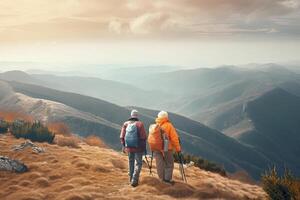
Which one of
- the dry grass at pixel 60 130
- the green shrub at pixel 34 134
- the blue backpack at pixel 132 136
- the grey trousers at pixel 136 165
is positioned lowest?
the dry grass at pixel 60 130

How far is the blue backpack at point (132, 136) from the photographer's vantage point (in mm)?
18922

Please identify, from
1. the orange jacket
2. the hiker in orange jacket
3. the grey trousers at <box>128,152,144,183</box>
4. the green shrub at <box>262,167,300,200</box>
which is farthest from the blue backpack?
the green shrub at <box>262,167,300,200</box>

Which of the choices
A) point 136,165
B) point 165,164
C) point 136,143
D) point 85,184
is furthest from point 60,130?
point 165,164

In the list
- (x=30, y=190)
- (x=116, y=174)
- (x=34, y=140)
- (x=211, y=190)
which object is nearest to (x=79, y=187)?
(x=30, y=190)

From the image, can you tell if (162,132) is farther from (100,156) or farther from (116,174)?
(100,156)

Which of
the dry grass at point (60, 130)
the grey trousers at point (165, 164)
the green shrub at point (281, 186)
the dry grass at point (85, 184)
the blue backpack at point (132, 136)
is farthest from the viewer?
the dry grass at point (60, 130)

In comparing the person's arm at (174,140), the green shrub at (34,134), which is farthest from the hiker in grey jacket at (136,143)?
the green shrub at (34,134)

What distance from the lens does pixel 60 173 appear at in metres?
22.2

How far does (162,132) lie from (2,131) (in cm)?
2282

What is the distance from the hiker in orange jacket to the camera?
18391 mm

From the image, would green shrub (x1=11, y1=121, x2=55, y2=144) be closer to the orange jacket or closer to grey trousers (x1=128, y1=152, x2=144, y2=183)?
grey trousers (x1=128, y1=152, x2=144, y2=183)

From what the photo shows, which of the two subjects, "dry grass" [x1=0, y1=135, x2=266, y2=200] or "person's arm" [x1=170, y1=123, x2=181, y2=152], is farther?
"person's arm" [x1=170, y1=123, x2=181, y2=152]

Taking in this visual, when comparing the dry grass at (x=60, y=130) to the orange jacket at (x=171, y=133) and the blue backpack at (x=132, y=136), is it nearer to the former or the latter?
the blue backpack at (x=132, y=136)

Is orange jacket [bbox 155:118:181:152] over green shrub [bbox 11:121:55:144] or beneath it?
over
